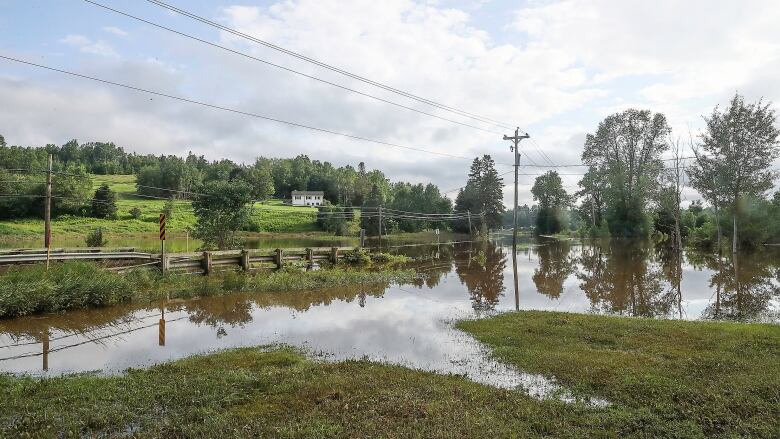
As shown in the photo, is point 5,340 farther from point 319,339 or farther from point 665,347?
point 665,347

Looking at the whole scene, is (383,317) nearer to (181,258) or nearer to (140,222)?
(181,258)

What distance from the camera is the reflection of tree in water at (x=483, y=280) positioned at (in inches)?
677

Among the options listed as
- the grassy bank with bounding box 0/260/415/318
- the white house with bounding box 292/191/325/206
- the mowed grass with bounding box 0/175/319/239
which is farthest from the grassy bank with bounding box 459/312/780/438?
the white house with bounding box 292/191/325/206

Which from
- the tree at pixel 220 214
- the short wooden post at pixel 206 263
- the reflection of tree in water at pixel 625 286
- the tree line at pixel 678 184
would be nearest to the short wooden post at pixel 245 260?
the short wooden post at pixel 206 263

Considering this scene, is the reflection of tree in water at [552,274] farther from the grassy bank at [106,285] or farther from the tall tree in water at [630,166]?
the tall tree in water at [630,166]

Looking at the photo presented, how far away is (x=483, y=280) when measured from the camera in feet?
76.9

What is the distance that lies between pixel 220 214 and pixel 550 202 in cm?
6764

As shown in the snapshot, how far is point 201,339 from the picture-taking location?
1101 cm

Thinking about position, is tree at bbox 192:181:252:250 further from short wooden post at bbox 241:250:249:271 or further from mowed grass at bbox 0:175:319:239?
short wooden post at bbox 241:250:249:271

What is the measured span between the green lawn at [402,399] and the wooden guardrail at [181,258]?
12690 millimetres

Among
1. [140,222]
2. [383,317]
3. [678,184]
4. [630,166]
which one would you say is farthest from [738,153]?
[140,222]

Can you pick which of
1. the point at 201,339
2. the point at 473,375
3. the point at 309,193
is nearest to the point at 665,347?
the point at 473,375

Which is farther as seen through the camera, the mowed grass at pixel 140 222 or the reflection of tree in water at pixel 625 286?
the mowed grass at pixel 140 222

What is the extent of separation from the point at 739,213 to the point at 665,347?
37659 mm
